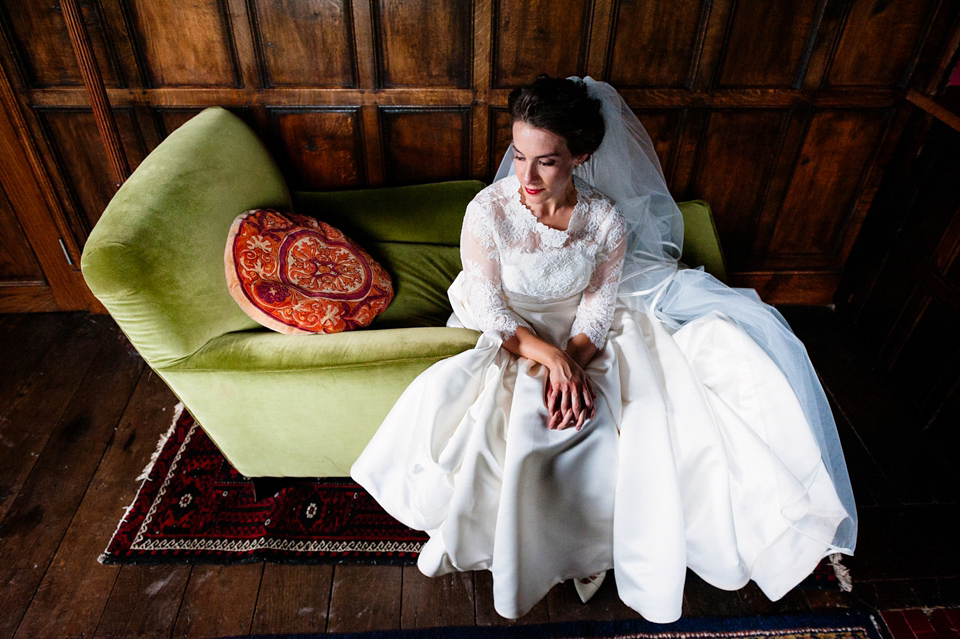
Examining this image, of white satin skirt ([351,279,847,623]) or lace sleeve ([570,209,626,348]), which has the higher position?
lace sleeve ([570,209,626,348])

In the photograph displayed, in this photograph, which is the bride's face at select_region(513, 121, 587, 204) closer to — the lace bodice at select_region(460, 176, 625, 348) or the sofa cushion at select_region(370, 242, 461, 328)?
the lace bodice at select_region(460, 176, 625, 348)

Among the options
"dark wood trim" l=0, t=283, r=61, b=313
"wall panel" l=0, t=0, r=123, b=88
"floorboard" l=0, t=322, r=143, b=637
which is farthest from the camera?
"dark wood trim" l=0, t=283, r=61, b=313

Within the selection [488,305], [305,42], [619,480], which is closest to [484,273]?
[488,305]

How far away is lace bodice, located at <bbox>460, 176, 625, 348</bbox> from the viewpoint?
1.62 m

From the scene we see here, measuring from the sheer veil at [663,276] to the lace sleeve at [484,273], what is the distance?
0.28 metres

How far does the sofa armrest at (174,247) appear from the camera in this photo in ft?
4.48

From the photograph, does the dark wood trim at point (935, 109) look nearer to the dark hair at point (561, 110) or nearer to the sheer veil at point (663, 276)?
the sheer veil at point (663, 276)

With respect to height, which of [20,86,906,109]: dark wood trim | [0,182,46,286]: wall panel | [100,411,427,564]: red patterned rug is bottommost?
[100,411,427,564]: red patterned rug

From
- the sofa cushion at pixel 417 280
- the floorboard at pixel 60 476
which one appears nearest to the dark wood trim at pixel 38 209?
the floorboard at pixel 60 476

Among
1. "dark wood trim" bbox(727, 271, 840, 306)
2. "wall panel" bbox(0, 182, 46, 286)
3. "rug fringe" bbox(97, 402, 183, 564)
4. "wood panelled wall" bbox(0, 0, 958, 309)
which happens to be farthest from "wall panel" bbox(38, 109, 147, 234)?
"dark wood trim" bbox(727, 271, 840, 306)

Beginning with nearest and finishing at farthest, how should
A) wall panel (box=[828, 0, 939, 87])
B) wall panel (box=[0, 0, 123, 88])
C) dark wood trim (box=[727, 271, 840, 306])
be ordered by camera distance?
1. wall panel (box=[0, 0, 123, 88])
2. wall panel (box=[828, 0, 939, 87])
3. dark wood trim (box=[727, 271, 840, 306])

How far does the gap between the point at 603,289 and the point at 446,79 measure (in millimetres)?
950

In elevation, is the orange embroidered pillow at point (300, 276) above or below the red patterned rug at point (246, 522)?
above

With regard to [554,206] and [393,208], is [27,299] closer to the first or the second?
[393,208]
